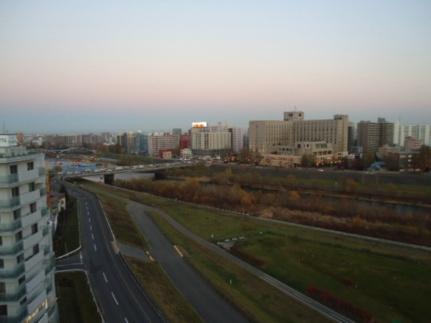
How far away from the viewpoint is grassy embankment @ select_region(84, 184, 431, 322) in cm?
1650

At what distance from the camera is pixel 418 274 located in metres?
19.6

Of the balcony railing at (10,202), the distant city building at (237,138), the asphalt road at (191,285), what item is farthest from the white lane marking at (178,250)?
the distant city building at (237,138)

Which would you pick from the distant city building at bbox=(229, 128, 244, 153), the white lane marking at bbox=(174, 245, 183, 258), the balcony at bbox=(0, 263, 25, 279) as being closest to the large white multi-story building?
the balcony at bbox=(0, 263, 25, 279)

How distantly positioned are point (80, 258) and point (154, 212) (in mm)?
15143

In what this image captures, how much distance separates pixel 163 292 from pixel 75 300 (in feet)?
Result: 12.9

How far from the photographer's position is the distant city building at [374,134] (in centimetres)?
10212

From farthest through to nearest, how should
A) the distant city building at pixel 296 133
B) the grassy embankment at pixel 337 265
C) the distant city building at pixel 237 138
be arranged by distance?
the distant city building at pixel 237 138 → the distant city building at pixel 296 133 → the grassy embankment at pixel 337 265

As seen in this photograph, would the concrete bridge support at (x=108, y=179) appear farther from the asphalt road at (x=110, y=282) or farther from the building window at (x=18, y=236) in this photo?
the building window at (x=18, y=236)

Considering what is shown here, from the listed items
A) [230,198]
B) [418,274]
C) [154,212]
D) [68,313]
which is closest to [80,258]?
[68,313]

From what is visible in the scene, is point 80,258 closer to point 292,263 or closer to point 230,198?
point 292,263

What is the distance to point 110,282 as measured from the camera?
17812 millimetres

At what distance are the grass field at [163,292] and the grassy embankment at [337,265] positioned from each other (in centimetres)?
240

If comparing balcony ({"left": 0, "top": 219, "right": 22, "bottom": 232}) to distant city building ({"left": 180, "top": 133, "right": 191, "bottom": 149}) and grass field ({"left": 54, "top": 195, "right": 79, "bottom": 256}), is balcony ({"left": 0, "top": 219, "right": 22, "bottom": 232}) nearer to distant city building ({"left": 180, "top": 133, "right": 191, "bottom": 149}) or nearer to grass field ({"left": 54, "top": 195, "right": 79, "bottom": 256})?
grass field ({"left": 54, "top": 195, "right": 79, "bottom": 256})

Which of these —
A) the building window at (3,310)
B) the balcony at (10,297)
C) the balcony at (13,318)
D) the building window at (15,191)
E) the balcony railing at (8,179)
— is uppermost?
the balcony railing at (8,179)
